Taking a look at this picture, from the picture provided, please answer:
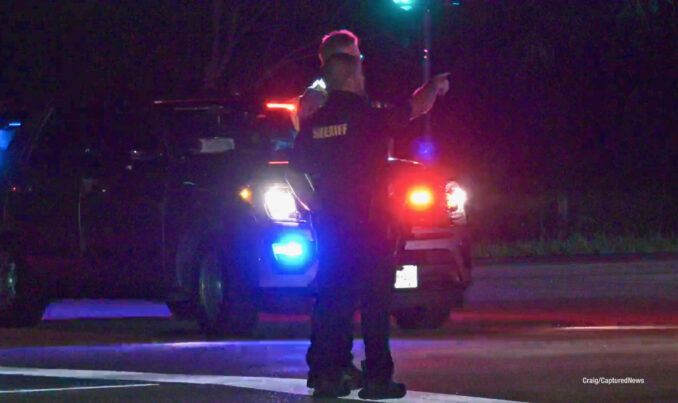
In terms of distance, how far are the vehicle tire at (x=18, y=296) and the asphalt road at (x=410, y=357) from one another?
0.25 metres

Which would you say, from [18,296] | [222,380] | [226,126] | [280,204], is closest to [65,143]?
[18,296]

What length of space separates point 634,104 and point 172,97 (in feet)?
68.1

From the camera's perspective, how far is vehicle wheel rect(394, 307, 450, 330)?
12.3m

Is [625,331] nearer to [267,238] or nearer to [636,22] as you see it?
[267,238]

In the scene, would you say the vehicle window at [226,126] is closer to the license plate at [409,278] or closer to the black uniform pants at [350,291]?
the license plate at [409,278]

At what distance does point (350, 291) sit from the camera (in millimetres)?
7543

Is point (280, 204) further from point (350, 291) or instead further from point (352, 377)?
point (350, 291)

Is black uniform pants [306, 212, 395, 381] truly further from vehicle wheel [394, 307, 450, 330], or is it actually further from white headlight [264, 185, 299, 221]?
vehicle wheel [394, 307, 450, 330]

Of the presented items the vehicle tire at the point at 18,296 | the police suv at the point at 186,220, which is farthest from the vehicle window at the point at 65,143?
the vehicle tire at the point at 18,296

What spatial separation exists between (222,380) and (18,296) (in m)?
4.87

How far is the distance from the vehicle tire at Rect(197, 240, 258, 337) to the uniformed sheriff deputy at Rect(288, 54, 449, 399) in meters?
3.84

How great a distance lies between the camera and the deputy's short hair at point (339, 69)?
753cm

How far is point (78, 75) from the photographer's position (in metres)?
24.6

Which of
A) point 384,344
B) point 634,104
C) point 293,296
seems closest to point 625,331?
point 293,296
